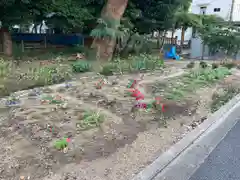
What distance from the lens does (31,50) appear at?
12242mm

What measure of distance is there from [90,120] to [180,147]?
138 centimetres

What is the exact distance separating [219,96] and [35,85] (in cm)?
461

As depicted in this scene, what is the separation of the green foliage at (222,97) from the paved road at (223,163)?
1420 mm

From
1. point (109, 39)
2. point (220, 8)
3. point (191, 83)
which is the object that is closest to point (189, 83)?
point (191, 83)

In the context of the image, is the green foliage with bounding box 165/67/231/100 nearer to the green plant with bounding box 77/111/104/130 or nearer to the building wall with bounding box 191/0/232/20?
the green plant with bounding box 77/111/104/130

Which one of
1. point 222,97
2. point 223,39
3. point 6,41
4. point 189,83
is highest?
point 223,39

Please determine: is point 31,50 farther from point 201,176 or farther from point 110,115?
point 201,176

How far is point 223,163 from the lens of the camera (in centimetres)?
275

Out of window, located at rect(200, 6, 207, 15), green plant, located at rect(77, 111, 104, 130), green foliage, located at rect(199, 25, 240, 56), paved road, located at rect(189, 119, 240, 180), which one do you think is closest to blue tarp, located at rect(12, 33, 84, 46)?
green foliage, located at rect(199, 25, 240, 56)

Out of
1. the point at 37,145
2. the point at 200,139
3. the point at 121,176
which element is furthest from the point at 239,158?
the point at 37,145

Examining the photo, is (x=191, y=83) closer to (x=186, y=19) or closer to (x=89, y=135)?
(x=89, y=135)

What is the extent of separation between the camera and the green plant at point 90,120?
10.8ft

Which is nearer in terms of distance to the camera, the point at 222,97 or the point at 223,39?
the point at 222,97

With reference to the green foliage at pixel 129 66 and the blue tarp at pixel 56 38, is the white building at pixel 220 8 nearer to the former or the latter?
the blue tarp at pixel 56 38
